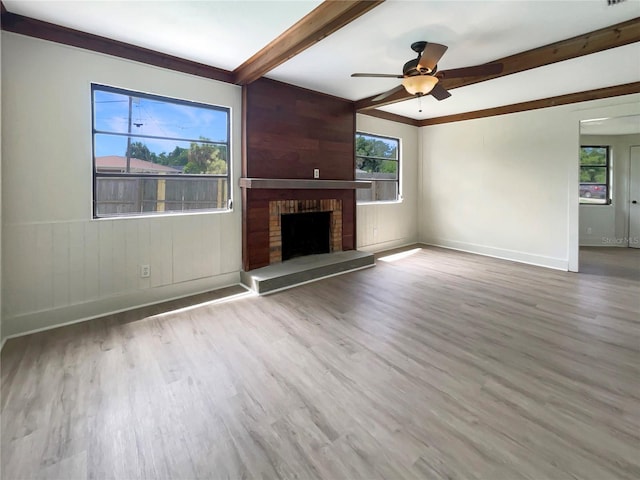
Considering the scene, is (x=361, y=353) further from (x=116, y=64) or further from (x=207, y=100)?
(x=116, y=64)

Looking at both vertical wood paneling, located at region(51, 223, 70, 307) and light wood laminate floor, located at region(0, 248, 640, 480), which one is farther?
vertical wood paneling, located at region(51, 223, 70, 307)

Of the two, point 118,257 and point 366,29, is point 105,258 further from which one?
point 366,29

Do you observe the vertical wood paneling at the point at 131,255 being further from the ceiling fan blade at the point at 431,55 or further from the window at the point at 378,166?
the window at the point at 378,166

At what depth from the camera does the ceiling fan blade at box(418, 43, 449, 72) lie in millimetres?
2766

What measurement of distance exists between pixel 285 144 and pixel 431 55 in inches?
85.5

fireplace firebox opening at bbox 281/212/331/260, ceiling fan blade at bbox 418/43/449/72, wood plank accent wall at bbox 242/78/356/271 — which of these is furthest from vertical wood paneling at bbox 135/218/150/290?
ceiling fan blade at bbox 418/43/449/72

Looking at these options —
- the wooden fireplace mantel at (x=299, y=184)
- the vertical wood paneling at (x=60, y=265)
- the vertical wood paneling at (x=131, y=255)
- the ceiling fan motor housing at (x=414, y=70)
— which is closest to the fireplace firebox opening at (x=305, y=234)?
the wooden fireplace mantel at (x=299, y=184)

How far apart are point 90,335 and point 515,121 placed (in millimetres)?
6640

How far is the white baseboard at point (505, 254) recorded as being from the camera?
16.6 ft

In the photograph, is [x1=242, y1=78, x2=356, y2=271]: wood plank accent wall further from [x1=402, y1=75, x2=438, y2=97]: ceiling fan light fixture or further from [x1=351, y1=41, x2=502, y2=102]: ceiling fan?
[x1=402, y1=75, x2=438, y2=97]: ceiling fan light fixture

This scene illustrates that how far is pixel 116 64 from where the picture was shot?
3.14m

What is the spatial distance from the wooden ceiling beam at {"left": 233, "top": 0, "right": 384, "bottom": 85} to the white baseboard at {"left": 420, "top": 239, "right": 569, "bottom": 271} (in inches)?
192

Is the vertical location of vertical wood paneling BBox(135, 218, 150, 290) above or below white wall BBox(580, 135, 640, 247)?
below

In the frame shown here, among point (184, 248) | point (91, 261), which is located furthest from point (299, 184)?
point (91, 261)
